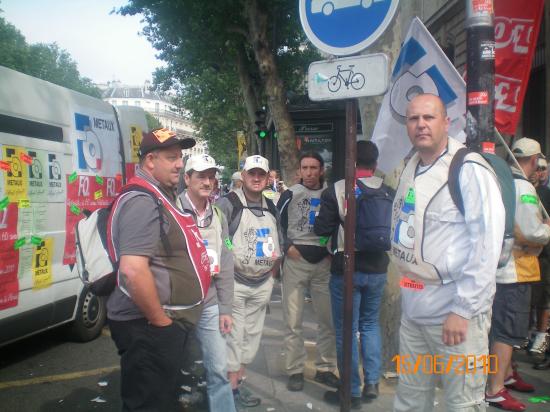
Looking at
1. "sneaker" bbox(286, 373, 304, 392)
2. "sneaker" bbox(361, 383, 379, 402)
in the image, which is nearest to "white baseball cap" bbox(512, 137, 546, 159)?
"sneaker" bbox(361, 383, 379, 402)

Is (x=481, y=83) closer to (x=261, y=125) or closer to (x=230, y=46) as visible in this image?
(x=261, y=125)

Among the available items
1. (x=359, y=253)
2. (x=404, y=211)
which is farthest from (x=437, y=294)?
(x=359, y=253)

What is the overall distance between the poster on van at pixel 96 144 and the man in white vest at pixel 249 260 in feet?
6.99

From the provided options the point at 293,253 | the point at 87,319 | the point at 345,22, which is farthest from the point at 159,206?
the point at 87,319

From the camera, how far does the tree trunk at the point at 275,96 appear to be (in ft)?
34.3

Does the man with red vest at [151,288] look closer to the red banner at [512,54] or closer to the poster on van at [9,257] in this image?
the poster on van at [9,257]

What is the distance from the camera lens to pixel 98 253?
101 inches

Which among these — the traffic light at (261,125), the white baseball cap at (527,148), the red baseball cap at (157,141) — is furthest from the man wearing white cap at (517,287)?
the traffic light at (261,125)

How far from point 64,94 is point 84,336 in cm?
266

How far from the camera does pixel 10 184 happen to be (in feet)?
14.1

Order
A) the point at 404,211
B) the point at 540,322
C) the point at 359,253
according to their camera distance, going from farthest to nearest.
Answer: the point at 540,322 → the point at 359,253 → the point at 404,211

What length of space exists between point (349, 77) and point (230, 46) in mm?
14391

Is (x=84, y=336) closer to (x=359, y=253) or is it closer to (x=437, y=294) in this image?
(x=359, y=253)

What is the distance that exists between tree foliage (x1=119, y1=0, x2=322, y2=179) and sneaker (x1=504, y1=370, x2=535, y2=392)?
6.90 meters
